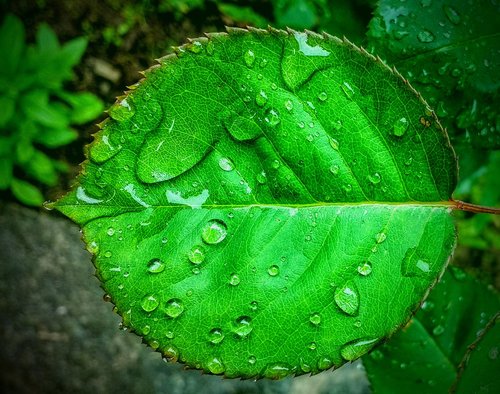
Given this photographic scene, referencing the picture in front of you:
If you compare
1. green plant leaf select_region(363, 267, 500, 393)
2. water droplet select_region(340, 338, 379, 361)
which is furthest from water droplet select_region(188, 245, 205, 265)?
green plant leaf select_region(363, 267, 500, 393)

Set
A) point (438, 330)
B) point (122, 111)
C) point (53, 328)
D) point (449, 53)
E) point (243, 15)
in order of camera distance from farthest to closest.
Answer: point (53, 328) < point (243, 15) < point (438, 330) < point (449, 53) < point (122, 111)

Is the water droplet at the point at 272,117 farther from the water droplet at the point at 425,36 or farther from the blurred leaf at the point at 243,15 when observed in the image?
the blurred leaf at the point at 243,15

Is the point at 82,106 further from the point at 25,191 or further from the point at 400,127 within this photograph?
the point at 400,127

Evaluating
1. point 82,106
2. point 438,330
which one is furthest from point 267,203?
point 82,106

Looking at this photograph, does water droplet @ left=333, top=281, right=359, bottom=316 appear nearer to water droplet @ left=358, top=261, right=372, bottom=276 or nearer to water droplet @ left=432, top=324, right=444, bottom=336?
water droplet @ left=358, top=261, right=372, bottom=276

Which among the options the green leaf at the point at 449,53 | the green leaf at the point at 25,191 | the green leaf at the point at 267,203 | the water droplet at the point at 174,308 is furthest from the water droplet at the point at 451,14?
the green leaf at the point at 25,191

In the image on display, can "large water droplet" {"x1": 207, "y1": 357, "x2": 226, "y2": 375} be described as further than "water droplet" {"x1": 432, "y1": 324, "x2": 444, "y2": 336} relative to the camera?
No
